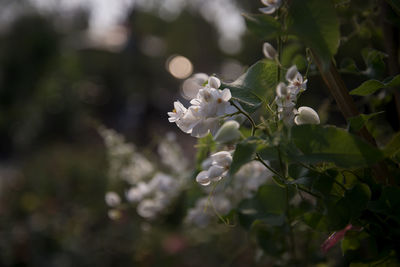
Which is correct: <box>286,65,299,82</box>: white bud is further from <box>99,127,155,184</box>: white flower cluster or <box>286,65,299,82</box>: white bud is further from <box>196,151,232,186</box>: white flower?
<box>99,127,155,184</box>: white flower cluster

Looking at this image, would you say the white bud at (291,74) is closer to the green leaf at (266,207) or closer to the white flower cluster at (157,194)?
the green leaf at (266,207)

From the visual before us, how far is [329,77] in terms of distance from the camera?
333 millimetres

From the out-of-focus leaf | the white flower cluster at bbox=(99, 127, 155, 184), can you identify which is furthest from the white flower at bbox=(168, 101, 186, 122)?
the white flower cluster at bbox=(99, 127, 155, 184)

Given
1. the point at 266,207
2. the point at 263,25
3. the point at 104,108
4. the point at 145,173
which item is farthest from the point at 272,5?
the point at 104,108

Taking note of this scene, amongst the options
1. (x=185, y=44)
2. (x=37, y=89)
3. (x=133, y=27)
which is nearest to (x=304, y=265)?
(x=37, y=89)

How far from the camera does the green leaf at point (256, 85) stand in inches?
12.5

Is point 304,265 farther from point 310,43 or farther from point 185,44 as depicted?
point 185,44

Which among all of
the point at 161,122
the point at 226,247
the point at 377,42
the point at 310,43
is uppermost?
the point at 310,43

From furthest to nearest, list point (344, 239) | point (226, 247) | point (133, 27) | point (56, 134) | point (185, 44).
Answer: point (185, 44) < point (133, 27) < point (56, 134) < point (226, 247) < point (344, 239)

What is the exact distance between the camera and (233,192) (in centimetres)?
66

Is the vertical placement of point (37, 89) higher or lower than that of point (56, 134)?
higher

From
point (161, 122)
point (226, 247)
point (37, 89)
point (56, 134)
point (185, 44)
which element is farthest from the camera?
point (185, 44)

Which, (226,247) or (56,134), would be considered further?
(56,134)

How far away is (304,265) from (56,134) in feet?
21.1
